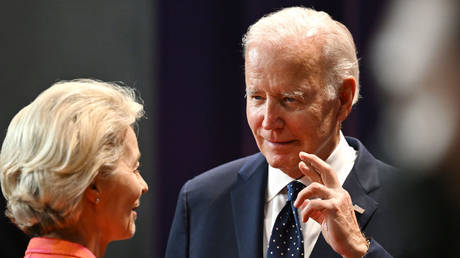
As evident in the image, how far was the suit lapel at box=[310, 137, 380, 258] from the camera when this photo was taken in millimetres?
1796

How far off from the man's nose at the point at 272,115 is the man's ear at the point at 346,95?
21 cm

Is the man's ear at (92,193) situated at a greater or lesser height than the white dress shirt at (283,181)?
greater

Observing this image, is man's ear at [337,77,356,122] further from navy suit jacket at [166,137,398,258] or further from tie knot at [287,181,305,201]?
tie knot at [287,181,305,201]

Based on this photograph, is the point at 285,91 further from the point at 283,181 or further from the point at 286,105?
the point at 283,181

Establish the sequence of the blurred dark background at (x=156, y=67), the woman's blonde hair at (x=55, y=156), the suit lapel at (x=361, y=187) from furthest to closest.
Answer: the blurred dark background at (x=156, y=67), the suit lapel at (x=361, y=187), the woman's blonde hair at (x=55, y=156)

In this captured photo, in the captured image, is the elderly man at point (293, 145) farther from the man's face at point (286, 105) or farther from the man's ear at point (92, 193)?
the man's ear at point (92, 193)

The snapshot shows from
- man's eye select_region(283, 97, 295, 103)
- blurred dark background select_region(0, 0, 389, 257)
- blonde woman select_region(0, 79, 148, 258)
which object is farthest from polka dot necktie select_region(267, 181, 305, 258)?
blurred dark background select_region(0, 0, 389, 257)

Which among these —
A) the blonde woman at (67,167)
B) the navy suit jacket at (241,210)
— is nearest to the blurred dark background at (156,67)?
the navy suit jacket at (241,210)

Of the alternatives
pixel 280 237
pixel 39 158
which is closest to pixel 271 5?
pixel 280 237

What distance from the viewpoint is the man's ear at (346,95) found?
194 centimetres

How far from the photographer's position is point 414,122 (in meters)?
0.84

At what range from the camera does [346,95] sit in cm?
196

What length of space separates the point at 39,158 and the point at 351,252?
0.74 m

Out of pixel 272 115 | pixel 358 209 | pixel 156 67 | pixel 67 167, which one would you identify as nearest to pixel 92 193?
pixel 67 167
